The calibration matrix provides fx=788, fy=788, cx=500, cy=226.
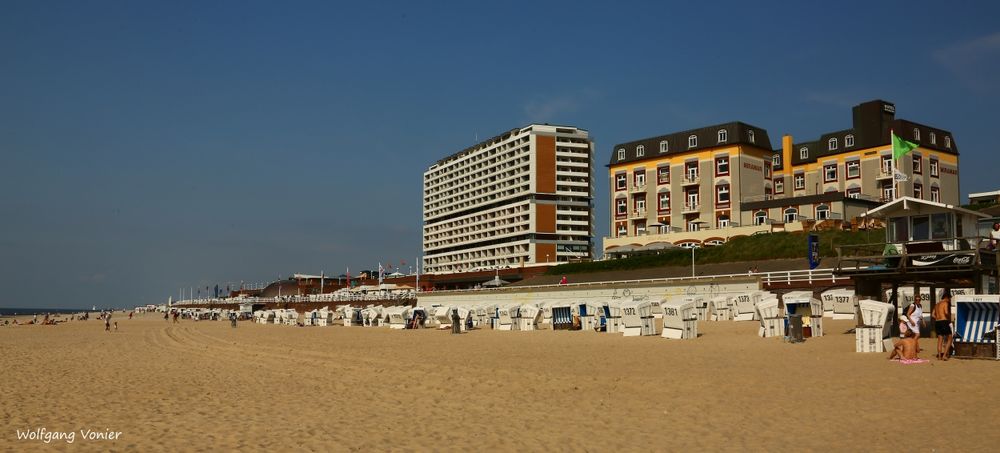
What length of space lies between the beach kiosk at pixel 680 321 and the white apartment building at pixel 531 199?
229 feet

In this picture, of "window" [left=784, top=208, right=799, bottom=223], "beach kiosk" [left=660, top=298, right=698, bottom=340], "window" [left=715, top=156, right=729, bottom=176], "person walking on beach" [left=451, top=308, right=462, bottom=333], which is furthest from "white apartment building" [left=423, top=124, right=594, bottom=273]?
"beach kiosk" [left=660, top=298, right=698, bottom=340]

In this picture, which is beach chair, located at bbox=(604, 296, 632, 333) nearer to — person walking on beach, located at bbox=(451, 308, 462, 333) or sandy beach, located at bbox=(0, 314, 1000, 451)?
person walking on beach, located at bbox=(451, 308, 462, 333)

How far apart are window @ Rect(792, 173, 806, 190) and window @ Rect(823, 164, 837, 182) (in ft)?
10.7

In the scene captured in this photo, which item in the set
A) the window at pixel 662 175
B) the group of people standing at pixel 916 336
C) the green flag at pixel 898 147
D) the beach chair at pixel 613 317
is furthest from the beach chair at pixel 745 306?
the window at pixel 662 175

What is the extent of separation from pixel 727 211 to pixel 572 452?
200 ft

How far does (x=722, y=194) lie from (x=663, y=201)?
578cm

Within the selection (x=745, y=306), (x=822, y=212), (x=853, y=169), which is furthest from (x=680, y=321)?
(x=853, y=169)

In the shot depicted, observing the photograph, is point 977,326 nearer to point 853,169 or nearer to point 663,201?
point 663,201

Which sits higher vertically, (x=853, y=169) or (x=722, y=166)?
(x=722, y=166)

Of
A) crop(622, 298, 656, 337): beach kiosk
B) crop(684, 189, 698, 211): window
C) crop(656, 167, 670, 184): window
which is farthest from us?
crop(656, 167, 670, 184): window

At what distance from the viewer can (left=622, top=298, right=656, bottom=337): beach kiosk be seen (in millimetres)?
25616

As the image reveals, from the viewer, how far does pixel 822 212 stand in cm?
5794

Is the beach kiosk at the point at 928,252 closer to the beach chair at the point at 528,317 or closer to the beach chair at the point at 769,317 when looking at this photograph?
the beach chair at the point at 769,317

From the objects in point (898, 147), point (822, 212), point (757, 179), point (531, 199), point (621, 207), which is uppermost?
point (531, 199)
